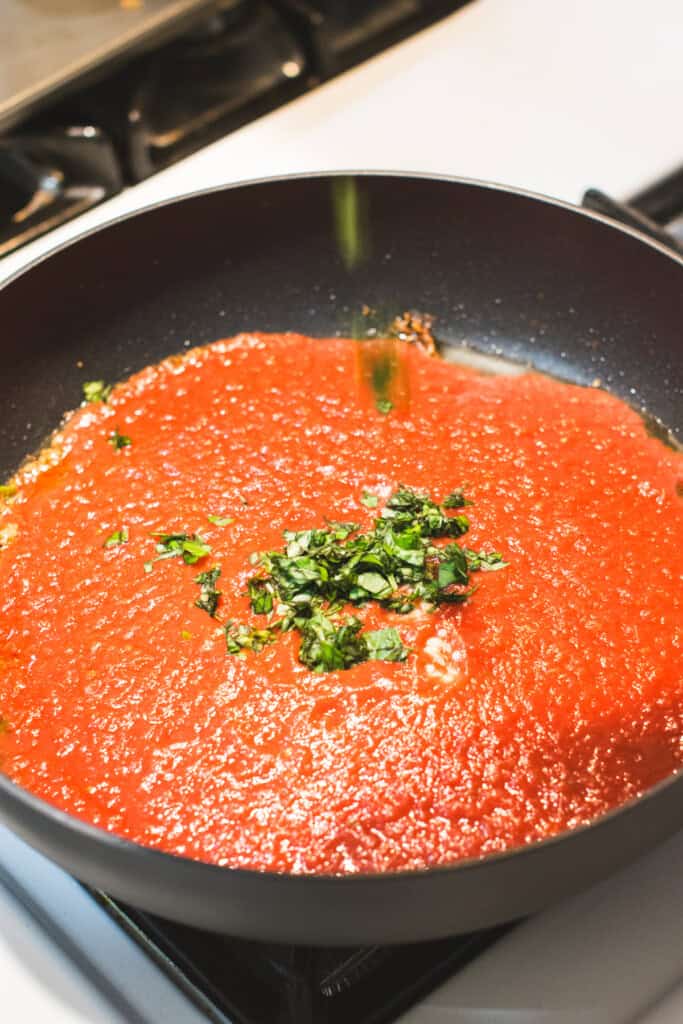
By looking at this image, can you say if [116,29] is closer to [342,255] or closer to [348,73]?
[348,73]

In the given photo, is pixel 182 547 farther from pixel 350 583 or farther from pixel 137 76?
pixel 137 76

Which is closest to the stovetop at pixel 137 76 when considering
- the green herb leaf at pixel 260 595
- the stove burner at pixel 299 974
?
the green herb leaf at pixel 260 595

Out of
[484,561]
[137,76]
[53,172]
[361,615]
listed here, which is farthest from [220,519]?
[137,76]

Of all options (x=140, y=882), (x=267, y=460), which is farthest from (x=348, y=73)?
(x=140, y=882)

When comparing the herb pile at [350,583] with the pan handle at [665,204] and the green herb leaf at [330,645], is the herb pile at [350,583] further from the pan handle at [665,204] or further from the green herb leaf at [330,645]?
the pan handle at [665,204]

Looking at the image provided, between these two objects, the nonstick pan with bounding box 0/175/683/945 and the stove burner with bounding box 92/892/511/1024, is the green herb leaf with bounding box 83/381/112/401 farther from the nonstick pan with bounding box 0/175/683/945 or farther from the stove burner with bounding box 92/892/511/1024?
the stove burner with bounding box 92/892/511/1024

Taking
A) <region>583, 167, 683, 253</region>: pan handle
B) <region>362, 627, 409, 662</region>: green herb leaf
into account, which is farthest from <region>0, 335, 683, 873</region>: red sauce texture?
<region>583, 167, 683, 253</region>: pan handle
